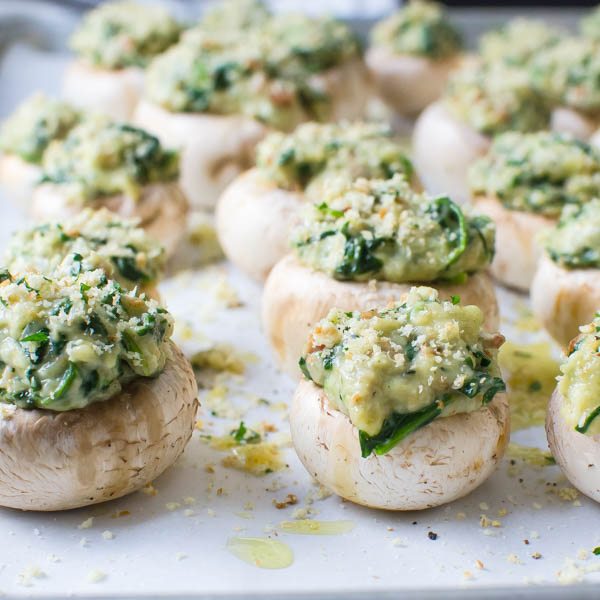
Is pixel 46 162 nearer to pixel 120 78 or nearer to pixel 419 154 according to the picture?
pixel 120 78

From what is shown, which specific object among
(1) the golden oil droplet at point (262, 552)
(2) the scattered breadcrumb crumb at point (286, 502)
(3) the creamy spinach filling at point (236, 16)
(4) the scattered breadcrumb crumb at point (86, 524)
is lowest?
(3) the creamy spinach filling at point (236, 16)

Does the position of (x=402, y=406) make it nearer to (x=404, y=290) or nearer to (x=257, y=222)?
(x=404, y=290)

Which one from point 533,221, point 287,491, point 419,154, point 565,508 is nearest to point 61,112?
point 419,154

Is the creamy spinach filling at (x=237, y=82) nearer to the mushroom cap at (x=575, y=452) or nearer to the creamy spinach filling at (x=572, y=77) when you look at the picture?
the creamy spinach filling at (x=572, y=77)

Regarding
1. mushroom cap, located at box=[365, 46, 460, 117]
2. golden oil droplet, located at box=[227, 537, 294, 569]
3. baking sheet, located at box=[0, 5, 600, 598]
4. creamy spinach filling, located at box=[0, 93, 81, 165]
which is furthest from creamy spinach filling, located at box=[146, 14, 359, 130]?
golden oil droplet, located at box=[227, 537, 294, 569]

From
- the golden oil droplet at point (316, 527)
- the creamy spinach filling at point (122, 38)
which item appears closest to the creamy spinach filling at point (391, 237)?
the golden oil droplet at point (316, 527)
